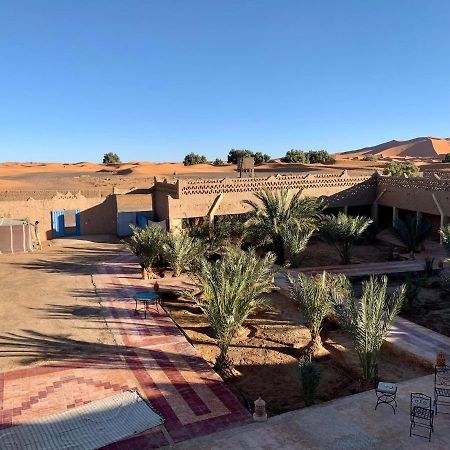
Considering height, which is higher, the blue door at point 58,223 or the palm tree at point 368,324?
the blue door at point 58,223

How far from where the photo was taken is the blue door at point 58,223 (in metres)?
25.2

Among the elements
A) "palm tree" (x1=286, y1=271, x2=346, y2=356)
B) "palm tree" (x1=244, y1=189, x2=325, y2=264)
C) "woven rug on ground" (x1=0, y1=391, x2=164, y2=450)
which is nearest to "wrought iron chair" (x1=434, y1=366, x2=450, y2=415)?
"palm tree" (x1=286, y1=271, x2=346, y2=356)

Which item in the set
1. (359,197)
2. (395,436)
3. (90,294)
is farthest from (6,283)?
(359,197)

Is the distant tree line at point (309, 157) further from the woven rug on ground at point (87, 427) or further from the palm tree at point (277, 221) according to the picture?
the woven rug on ground at point (87, 427)

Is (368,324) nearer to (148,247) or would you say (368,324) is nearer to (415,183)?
(148,247)

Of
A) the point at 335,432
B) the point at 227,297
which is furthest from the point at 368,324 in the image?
the point at 227,297

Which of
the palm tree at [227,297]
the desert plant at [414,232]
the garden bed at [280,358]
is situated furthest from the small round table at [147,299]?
the desert plant at [414,232]

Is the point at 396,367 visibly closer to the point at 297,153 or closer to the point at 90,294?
the point at 90,294

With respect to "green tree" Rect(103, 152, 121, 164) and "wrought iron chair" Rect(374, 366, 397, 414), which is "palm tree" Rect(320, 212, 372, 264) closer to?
"wrought iron chair" Rect(374, 366, 397, 414)

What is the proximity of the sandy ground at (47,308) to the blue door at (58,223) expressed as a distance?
3365 millimetres

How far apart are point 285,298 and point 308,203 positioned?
6.63m

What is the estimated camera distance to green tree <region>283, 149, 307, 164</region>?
64.6 m

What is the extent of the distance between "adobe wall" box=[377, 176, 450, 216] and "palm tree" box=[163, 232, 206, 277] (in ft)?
40.8

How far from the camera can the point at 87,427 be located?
723 centimetres
